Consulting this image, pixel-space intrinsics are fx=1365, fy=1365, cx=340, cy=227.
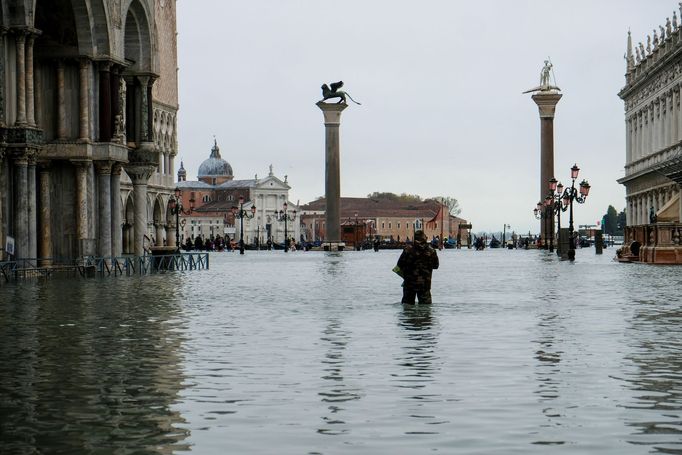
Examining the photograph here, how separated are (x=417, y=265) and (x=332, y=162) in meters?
93.7

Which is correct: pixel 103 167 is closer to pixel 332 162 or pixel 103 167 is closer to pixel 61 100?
pixel 61 100

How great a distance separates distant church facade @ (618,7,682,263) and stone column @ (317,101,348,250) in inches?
978

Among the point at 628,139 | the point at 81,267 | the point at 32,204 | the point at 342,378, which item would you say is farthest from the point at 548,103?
the point at 342,378

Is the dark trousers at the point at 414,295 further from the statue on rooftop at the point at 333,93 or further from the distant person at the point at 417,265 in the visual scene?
the statue on rooftop at the point at 333,93

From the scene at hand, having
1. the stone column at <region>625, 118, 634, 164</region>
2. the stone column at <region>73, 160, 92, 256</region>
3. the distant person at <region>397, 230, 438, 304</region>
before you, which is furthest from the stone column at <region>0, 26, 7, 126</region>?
the stone column at <region>625, 118, 634, 164</region>

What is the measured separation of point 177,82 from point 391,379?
125 m

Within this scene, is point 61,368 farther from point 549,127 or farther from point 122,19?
point 549,127

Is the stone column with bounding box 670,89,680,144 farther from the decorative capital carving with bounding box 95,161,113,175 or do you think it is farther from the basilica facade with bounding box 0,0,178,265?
the decorative capital carving with bounding box 95,161,113,175

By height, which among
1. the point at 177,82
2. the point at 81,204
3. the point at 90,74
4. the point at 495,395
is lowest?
the point at 495,395

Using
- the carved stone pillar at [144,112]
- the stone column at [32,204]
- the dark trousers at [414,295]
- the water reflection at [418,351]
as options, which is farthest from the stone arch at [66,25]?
the water reflection at [418,351]

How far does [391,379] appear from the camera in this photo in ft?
42.6

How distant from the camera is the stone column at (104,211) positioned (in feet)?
141

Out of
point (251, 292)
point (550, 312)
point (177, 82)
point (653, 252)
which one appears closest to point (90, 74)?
point (251, 292)

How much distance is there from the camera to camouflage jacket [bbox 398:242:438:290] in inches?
949
